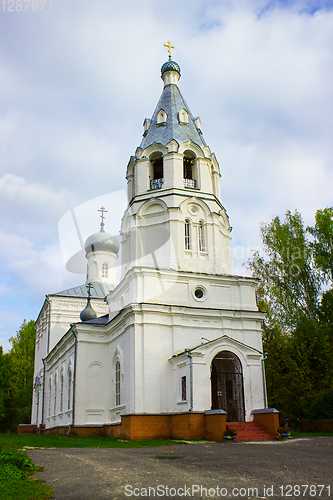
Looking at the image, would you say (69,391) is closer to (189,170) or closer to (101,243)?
(189,170)

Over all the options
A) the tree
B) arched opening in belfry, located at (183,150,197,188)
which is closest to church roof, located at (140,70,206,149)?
arched opening in belfry, located at (183,150,197,188)

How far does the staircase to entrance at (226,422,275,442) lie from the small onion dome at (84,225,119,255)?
2287 centimetres

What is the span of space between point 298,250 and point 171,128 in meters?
10.9

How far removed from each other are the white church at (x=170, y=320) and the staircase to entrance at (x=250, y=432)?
0.67m

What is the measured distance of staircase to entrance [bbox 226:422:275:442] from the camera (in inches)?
588

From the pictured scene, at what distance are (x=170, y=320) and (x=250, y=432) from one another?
16.4ft

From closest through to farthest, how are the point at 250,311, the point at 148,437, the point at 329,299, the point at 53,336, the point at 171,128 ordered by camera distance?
the point at 148,437 < the point at 250,311 < the point at 171,128 < the point at 329,299 < the point at 53,336

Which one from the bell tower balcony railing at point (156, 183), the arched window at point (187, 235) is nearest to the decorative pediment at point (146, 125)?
the bell tower balcony railing at point (156, 183)

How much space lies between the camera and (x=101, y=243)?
36281mm

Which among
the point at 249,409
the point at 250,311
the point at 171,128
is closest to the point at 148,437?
the point at 249,409

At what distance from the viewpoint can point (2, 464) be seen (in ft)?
25.0

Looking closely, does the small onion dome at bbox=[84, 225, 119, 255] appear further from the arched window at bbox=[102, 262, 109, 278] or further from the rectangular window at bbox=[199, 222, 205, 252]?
the rectangular window at bbox=[199, 222, 205, 252]

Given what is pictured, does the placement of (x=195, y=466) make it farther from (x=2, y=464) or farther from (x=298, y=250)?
(x=298, y=250)

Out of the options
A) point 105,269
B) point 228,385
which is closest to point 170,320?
point 228,385
